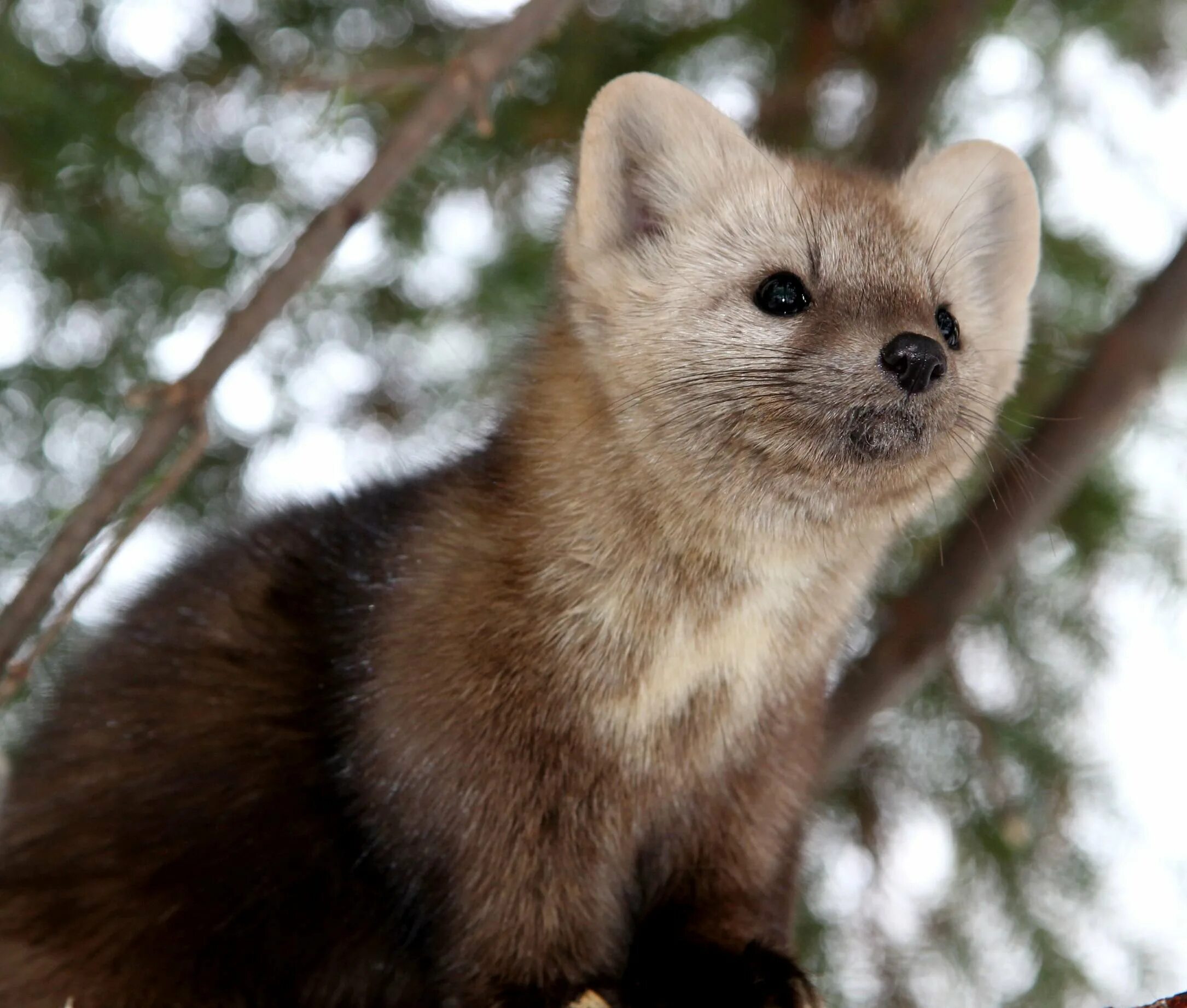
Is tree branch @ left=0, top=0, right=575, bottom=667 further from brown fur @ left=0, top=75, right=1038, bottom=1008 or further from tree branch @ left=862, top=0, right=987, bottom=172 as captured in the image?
tree branch @ left=862, top=0, right=987, bottom=172

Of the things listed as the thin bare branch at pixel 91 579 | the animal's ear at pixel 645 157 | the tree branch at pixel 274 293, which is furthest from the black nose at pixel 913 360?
the thin bare branch at pixel 91 579

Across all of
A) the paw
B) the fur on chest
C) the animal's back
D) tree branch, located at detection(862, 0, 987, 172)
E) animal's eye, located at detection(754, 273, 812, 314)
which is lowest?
the animal's back

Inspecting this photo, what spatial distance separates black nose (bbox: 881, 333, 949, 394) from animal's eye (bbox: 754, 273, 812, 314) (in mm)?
210

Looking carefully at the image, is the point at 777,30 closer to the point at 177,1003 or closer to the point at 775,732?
the point at 775,732

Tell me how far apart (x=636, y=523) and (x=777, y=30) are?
62.2 inches

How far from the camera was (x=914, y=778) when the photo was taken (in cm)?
341

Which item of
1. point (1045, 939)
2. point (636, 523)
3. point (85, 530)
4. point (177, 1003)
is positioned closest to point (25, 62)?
point (85, 530)

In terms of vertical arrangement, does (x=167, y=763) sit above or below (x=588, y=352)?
below

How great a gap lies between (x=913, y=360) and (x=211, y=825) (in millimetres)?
1278

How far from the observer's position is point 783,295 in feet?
7.30

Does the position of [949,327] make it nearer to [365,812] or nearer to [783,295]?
[783,295]

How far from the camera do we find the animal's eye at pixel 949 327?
7.54ft

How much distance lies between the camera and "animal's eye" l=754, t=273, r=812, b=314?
2.22 meters

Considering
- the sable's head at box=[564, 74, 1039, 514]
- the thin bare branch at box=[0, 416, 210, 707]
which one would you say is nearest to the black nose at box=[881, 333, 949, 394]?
the sable's head at box=[564, 74, 1039, 514]
